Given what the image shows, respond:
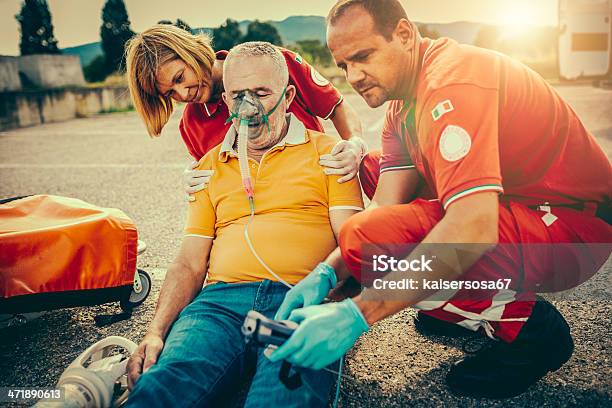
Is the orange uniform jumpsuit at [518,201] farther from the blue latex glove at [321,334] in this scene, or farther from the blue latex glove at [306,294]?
the blue latex glove at [321,334]

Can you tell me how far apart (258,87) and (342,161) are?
481 millimetres

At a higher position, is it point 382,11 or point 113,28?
point 113,28

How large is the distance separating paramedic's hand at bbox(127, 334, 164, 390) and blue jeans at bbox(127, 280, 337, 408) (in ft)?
0.16

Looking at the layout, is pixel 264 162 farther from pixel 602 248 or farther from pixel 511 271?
pixel 602 248

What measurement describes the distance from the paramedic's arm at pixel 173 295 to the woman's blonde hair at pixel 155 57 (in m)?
0.95

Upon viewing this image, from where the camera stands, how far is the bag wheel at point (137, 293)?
7.89 feet

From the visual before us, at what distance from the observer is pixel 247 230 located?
199cm

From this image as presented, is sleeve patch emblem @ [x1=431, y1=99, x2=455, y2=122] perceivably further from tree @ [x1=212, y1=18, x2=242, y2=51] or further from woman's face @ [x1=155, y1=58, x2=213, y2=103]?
tree @ [x1=212, y1=18, x2=242, y2=51]

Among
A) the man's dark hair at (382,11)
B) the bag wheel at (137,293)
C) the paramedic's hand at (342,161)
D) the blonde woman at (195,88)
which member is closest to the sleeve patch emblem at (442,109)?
the man's dark hair at (382,11)

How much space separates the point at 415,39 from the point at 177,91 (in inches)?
51.3

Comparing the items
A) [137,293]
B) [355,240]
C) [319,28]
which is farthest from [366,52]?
[319,28]

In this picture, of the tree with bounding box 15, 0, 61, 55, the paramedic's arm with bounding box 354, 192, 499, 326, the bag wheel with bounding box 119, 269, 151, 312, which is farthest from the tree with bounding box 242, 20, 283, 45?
the paramedic's arm with bounding box 354, 192, 499, 326

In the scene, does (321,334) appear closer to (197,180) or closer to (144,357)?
(144,357)

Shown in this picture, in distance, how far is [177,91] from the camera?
2.51m
